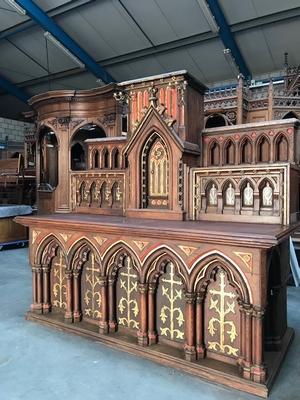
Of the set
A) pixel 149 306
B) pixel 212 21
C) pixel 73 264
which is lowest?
pixel 149 306

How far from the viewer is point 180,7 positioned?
22.2ft

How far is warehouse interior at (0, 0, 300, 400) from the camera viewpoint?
79.2 inches

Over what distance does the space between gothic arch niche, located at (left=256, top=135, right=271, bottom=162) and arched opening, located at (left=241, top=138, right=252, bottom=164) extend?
65 mm

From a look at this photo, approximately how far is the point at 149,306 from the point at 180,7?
6.38m

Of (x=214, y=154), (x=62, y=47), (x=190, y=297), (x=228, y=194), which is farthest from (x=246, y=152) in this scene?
(x=62, y=47)

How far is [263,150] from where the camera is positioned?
2.57m

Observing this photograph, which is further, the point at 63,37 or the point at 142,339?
the point at 63,37

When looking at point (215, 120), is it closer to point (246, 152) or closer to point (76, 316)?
point (246, 152)

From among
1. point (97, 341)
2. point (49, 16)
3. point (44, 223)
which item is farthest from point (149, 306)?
point (49, 16)

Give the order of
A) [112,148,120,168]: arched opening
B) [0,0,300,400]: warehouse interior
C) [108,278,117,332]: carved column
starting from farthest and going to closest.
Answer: [112,148,120,168]: arched opening < [108,278,117,332]: carved column < [0,0,300,400]: warehouse interior

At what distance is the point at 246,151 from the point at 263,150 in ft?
0.42

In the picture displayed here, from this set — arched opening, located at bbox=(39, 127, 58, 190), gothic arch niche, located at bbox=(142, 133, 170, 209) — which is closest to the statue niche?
gothic arch niche, located at bbox=(142, 133, 170, 209)

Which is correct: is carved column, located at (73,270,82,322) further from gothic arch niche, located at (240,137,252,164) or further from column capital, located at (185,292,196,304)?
gothic arch niche, located at (240,137,252,164)

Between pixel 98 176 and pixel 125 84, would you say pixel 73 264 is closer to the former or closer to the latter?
pixel 98 176
